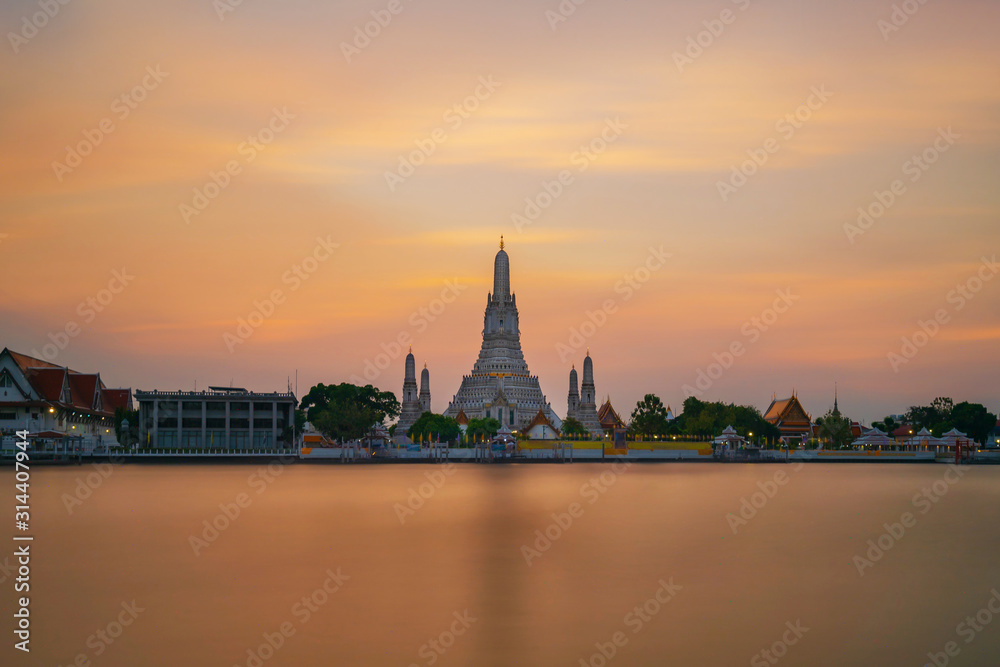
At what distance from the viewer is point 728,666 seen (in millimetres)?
20344

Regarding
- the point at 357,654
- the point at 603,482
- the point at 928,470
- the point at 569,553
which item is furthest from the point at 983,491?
the point at 357,654

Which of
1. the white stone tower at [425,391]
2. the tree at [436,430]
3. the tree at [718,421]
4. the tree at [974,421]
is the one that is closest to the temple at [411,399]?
the white stone tower at [425,391]

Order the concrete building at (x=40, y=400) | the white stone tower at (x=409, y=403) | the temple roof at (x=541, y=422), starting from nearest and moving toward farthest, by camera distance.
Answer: the concrete building at (x=40, y=400) < the temple roof at (x=541, y=422) < the white stone tower at (x=409, y=403)

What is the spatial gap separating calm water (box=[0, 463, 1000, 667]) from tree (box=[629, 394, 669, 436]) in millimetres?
64274

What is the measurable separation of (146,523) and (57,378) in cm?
→ 6033

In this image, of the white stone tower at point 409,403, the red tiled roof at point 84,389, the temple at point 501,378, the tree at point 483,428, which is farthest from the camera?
the white stone tower at point 409,403

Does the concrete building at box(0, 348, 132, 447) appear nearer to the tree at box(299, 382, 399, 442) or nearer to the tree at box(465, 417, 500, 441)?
the tree at box(299, 382, 399, 442)

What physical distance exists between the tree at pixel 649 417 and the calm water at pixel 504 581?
64274mm

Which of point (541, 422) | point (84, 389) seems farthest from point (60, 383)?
point (541, 422)

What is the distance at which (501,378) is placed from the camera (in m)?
129

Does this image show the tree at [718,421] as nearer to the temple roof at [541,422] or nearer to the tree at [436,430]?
the temple roof at [541,422]

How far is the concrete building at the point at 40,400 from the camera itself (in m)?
91.6

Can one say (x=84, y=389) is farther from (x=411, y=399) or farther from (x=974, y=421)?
(x=974, y=421)

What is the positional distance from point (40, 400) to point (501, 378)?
53709 millimetres
